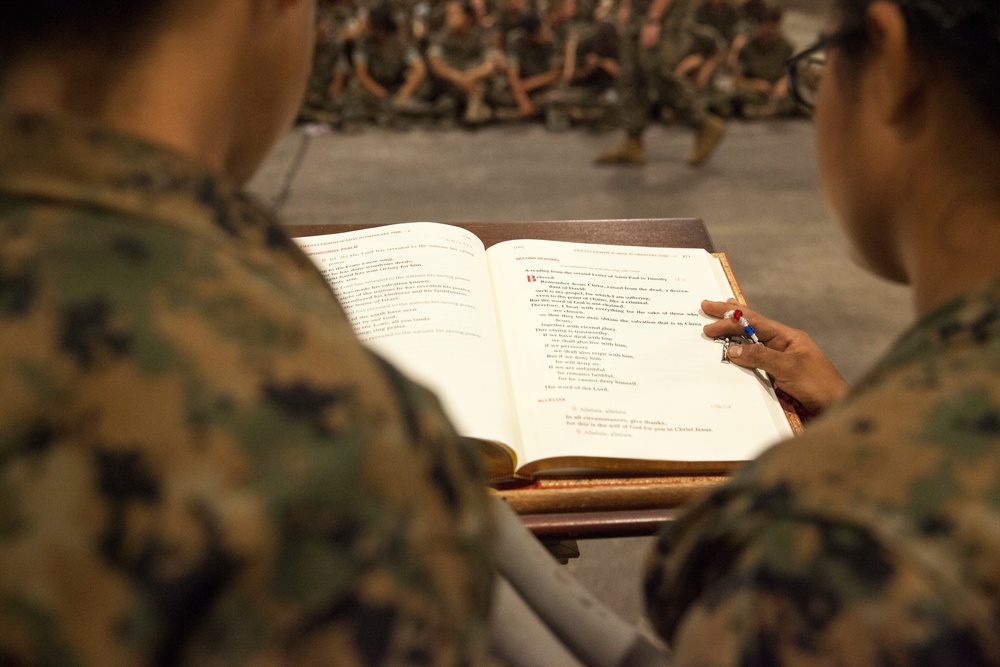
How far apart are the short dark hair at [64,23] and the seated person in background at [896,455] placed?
1.35ft

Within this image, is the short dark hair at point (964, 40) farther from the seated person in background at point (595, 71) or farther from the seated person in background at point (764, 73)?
the seated person in background at point (764, 73)

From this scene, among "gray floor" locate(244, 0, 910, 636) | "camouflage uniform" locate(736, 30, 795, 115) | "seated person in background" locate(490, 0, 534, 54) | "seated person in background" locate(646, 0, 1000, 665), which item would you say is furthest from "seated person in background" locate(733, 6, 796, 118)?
"seated person in background" locate(646, 0, 1000, 665)

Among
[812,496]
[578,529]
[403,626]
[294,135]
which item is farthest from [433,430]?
[294,135]

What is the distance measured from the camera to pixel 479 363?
730mm

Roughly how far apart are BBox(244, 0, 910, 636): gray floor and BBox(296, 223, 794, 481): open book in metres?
1.37

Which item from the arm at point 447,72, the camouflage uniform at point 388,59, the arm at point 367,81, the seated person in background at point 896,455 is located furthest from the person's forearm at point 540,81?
the seated person in background at point 896,455

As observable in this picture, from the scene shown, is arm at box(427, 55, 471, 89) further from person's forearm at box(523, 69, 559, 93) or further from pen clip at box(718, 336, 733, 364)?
pen clip at box(718, 336, 733, 364)

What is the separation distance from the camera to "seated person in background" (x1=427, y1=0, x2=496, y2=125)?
3920 millimetres

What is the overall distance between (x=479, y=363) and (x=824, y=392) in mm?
366

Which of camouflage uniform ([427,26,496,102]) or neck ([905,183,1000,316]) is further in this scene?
camouflage uniform ([427,26,496,102])

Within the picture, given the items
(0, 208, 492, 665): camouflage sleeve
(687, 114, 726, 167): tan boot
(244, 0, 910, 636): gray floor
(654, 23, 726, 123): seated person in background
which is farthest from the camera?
(654, 23, 726, 123): seated person in background

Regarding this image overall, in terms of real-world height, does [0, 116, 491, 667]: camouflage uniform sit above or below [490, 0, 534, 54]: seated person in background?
above

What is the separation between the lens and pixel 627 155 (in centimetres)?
326

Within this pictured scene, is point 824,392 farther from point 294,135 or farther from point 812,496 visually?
point 294,135
